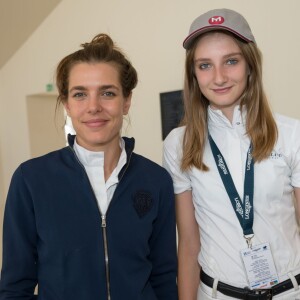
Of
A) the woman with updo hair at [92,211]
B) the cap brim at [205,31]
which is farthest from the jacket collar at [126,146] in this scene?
the cap brim at [205,31]

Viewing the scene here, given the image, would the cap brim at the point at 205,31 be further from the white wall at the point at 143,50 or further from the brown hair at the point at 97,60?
the white wall at the point at 143,50

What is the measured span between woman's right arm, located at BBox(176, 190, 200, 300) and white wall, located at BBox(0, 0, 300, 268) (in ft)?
4.99

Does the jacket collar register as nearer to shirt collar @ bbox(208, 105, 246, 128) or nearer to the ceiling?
shirt collar @ bbox(208, 105, 246, 128)

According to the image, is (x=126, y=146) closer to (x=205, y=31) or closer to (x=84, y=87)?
(x=84, y=87)

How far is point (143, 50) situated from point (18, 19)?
6.04 feet

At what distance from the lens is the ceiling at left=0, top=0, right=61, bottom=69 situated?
4.46 metres

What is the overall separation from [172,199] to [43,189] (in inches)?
20.0

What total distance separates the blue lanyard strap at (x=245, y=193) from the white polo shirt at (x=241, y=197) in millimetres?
18

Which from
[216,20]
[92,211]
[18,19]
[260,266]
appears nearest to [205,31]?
[216,20]

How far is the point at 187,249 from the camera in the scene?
1619mm

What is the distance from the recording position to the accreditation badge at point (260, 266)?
1373 mm

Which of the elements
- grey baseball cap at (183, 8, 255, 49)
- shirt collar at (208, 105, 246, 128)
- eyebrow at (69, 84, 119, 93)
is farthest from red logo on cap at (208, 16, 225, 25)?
eyebrow at (69, 84, 119, 93)

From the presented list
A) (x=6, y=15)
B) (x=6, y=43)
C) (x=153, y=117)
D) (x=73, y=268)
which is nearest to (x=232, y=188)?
(x=73, y=268)

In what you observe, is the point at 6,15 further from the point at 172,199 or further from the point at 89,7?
the point at 172,199
